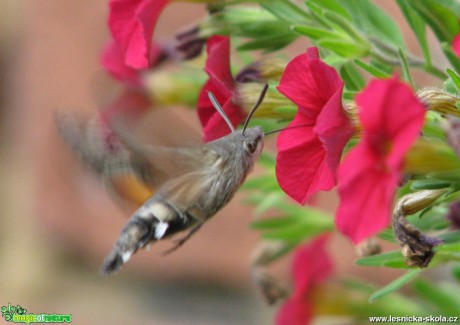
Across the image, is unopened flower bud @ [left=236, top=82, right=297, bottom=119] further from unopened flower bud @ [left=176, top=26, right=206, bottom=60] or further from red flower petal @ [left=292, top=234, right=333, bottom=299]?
red flower petal @ [left=292, top=234, right=333, bottom=299]

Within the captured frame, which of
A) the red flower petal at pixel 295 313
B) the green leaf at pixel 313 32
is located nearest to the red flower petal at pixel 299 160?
the green leaf at pixel 313 32

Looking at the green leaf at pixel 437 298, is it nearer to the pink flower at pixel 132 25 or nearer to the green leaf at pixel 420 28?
the green leaf at pixel 420 28

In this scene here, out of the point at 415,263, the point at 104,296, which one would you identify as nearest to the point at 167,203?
the point at 415,263

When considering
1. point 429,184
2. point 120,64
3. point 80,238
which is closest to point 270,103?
point 429,184

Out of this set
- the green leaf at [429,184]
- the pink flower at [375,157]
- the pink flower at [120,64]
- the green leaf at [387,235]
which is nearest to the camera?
the pink flower at [375,157]

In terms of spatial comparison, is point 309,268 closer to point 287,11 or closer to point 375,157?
point 287,11

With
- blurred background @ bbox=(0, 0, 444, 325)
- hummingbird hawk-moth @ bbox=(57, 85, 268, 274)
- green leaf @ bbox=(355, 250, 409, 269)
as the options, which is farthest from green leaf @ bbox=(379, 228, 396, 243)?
blurred background @ bbox=(0, 0, 444, 325)

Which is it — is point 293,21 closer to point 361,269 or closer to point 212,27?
point 212,27
